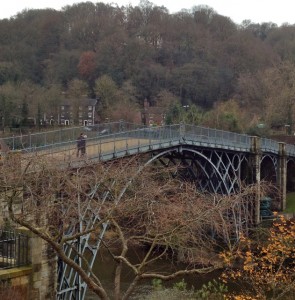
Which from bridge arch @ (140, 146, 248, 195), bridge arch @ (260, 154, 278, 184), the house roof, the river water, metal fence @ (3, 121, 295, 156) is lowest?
the river water

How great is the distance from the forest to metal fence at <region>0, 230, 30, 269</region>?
4490 centimetres

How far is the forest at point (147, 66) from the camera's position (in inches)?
2643

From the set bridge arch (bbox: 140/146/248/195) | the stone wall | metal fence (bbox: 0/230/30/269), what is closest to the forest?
bridge arch (bbox: 140/146/248/195)

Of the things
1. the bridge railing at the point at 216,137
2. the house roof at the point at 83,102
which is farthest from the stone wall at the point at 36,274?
the house roof at the point at 83,102

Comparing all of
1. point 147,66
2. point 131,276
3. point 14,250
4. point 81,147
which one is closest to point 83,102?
point 147,66

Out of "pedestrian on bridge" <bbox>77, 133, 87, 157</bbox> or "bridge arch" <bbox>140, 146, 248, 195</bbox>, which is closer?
"pedestrian on bridge" <bbox>77, 133, 87, 157</bbox>

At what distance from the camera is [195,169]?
120ft

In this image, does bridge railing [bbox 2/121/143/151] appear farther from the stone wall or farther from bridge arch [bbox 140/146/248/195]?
bridge arch [bbox 140/146/248/195]

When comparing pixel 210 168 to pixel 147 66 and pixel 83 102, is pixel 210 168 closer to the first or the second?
pixel 83 102

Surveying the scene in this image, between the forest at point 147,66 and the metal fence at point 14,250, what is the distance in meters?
44.9

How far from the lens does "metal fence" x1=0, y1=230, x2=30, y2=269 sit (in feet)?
54.4

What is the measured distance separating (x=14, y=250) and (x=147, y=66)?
71833 mm

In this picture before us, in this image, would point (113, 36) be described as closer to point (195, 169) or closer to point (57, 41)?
point (57, 41)

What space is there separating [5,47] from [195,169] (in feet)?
216
